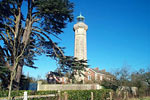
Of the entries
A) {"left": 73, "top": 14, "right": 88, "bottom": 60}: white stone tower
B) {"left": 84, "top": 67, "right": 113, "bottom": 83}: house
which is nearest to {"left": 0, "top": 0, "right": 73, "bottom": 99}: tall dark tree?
{"left": 84, "top": 67, "right": 113, "bottom": 83}: house

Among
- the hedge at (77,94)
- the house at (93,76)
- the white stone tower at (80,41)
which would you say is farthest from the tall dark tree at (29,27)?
the white stone tower at (80,41)

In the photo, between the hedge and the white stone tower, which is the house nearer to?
the white stone tower

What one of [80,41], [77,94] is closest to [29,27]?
[77,94]

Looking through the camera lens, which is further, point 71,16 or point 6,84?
Answer: point 71,16

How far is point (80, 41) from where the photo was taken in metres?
30.3

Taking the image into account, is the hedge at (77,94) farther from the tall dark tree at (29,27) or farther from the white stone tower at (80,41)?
the white stone tower at (80,41)

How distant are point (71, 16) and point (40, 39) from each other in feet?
11.7

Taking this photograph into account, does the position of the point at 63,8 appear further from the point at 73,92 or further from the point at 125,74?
the point at 125,74

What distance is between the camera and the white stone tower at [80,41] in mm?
29578

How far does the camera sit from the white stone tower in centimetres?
2958

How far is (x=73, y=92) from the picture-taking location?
841 cm

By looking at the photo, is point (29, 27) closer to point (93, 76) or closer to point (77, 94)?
point (77, 94)

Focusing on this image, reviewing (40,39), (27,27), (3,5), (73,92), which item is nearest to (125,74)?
(73,92)

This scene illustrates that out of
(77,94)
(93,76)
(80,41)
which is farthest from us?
(80,41)
